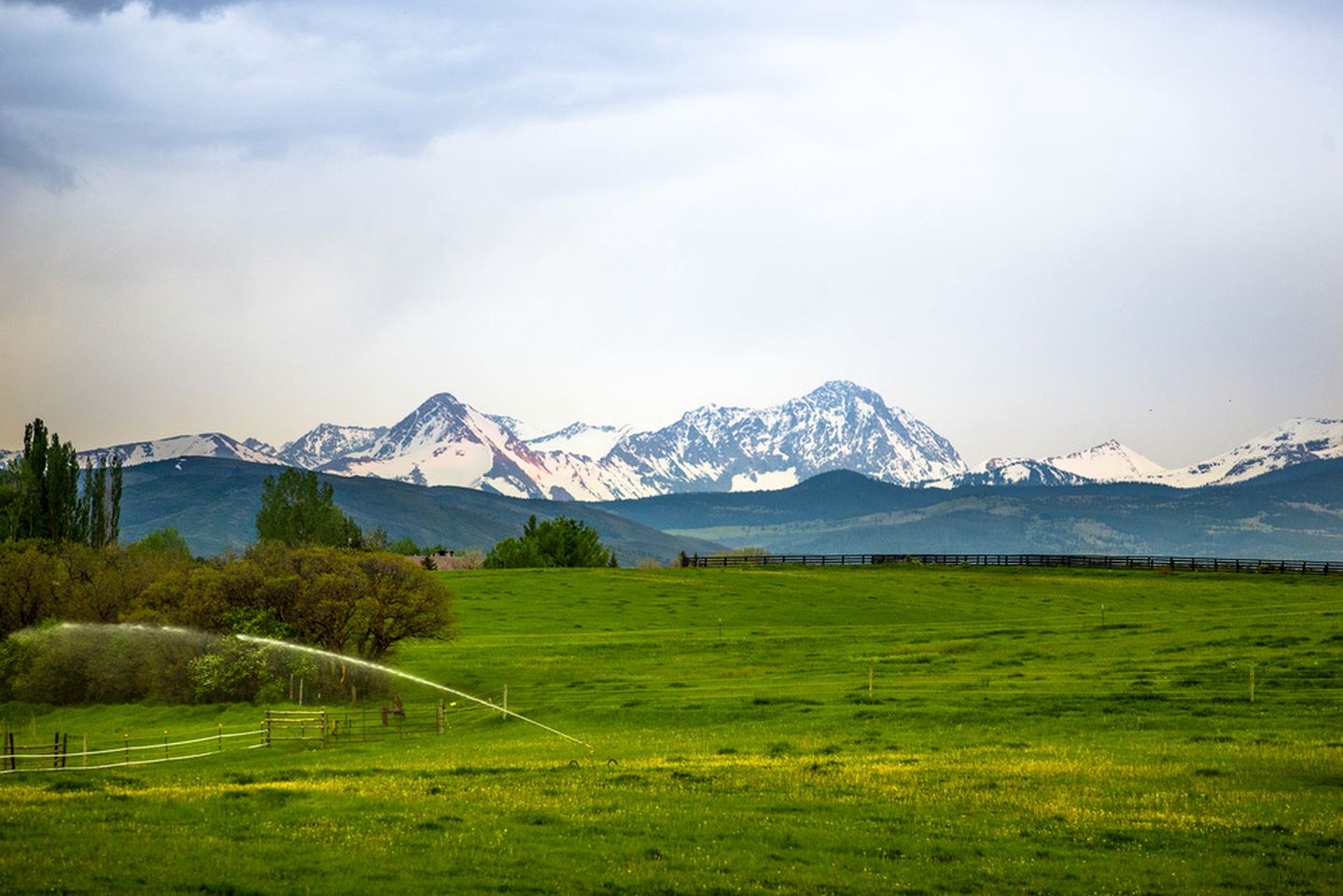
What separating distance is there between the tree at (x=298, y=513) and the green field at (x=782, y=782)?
96.5 metres

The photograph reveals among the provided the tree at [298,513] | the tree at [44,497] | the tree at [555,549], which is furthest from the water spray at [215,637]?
the tree at [555,549]

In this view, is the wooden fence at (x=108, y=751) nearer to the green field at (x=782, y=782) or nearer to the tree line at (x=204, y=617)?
the green field at (x=782, y=782)

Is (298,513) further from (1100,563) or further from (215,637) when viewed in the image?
(215,637)

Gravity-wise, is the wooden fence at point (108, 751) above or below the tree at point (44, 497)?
below

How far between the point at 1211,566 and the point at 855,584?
1931 inches

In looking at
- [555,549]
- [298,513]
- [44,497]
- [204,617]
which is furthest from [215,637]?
[555,549]

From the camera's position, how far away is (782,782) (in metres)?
38.4

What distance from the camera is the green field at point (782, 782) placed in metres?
26.9

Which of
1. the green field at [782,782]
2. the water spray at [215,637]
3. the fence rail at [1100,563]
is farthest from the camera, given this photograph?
the fence rail at [1100,563]

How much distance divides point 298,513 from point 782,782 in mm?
149936

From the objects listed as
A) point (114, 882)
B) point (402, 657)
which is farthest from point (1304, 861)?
point (402, 657)

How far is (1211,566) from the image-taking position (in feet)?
521

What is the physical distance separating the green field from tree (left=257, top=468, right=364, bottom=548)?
9649cm

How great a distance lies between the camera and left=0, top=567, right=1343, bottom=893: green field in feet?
88.3
